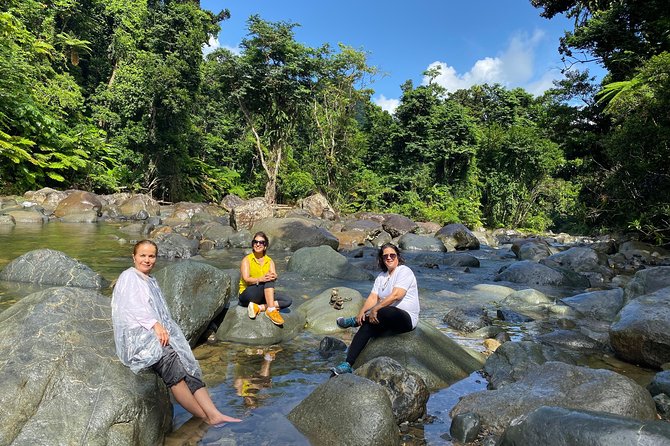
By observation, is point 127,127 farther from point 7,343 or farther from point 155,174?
point 7,343

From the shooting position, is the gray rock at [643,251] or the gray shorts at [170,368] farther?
the gray rock at [643,251]

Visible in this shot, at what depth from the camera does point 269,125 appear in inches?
1177

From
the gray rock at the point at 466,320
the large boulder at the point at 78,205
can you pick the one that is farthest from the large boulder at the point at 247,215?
the gray rock at the point at 466,320

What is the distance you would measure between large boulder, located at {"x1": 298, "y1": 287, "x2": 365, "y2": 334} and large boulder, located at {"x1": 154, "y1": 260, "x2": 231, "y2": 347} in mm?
1537

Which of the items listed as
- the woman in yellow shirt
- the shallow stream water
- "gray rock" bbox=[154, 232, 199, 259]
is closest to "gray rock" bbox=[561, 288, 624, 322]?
the shallow stream water

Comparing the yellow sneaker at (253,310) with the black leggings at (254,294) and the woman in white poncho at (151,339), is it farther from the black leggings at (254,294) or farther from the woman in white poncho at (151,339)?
the woman in white poncho at (151,339)

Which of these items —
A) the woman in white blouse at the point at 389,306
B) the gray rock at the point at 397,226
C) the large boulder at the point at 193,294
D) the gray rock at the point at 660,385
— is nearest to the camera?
the gray rock at the point at 660,385

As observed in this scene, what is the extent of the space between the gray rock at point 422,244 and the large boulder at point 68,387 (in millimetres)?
16537

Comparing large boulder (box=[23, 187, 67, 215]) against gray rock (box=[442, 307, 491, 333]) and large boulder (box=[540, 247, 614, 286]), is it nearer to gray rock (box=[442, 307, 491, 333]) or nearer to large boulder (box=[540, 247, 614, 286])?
gray rock (box=[442, 307, 491, 333])

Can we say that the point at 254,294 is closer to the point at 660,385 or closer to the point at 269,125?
the point at 660,385

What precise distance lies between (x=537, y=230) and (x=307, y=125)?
19158 millimetres

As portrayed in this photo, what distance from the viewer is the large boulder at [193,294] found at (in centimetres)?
645

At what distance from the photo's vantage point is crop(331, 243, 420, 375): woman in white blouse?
5.73 meters

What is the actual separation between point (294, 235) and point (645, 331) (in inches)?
504
